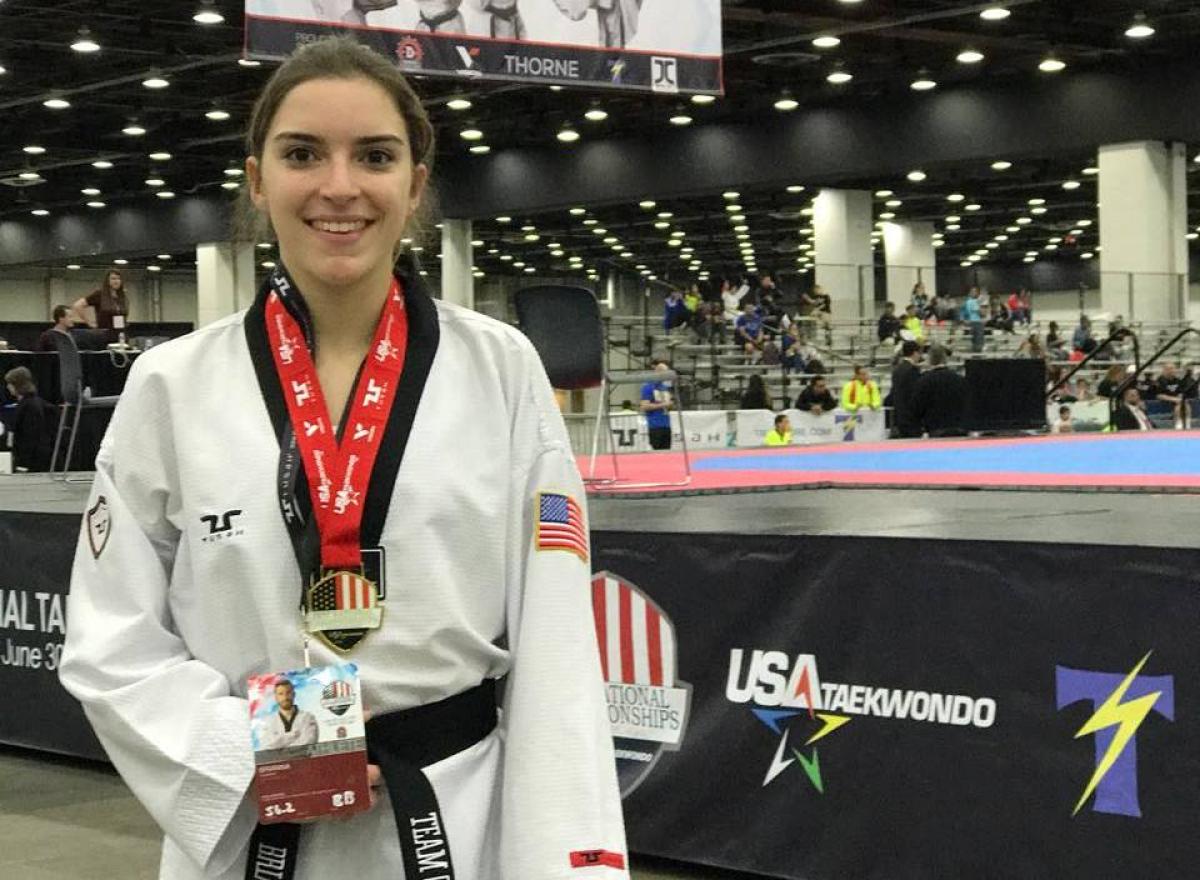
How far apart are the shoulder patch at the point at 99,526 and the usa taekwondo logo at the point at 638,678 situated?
115 inches

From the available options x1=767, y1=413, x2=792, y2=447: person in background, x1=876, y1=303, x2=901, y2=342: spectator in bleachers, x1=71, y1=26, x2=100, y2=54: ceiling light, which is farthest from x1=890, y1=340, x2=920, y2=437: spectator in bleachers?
x1=71, y1=26, x2=100, y2=54: ceiling light

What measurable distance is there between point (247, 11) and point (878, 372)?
14.5 m

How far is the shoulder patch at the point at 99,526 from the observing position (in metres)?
1.60

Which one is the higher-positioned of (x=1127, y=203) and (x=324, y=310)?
(x=1127, y=203)

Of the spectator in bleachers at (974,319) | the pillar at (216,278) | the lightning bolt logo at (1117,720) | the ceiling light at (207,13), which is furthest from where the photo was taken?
the pillar at (216,278)

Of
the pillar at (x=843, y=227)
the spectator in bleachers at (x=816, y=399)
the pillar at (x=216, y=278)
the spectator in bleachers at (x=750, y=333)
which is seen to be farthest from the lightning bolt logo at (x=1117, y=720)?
the pillar at (x=216, y=278)

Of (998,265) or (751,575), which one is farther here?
(998,265)

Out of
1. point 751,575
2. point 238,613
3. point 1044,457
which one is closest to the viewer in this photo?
point 238,613

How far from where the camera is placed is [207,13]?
17.5 metres

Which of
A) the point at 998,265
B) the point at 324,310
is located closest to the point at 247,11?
the point at 324,310

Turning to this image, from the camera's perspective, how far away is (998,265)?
161 ft

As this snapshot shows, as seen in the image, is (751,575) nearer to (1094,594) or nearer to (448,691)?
(1094,594)

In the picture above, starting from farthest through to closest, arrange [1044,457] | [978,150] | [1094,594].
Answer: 1. [978,150]
2. [1044,457]
3. [1094,594]

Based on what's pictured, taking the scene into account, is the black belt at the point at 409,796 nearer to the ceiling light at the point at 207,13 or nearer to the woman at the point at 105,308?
the woman at the point at 105,308
